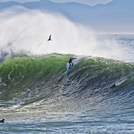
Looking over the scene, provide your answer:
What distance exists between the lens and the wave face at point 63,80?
82.9ft

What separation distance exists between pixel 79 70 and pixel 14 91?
14.5ft

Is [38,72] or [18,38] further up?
[18,38]

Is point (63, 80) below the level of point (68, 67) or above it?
below

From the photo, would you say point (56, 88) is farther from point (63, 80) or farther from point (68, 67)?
point (68, 67)

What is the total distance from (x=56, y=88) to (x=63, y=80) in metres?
1.37

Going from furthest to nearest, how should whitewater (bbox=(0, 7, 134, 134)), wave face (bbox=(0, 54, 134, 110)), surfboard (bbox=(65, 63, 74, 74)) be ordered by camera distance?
surfboard (bbox=(65, 63, 74, 74)), wave face (bbox=(0, 54, 134, 110)), whitewater (bbox=(0, 7, 134, 134))

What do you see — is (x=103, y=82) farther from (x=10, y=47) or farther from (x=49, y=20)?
(x=49, y=20)

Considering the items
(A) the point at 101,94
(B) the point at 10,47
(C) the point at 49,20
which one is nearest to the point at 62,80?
(A) the point at 101,94

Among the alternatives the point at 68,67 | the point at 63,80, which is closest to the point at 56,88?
the point at 63,80

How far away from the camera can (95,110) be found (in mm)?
21672

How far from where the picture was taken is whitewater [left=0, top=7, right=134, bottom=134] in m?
19.1

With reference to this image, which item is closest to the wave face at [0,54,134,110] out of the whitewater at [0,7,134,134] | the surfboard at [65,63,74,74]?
the whitewater at [0,7,134,134]

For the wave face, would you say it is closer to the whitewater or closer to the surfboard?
the whitewater

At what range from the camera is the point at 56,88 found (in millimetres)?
27547
